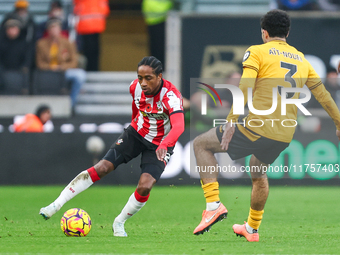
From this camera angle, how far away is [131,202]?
261 inches

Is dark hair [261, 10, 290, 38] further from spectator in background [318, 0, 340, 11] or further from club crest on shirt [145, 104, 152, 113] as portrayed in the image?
spectator in background [318, 0, 340, 11]

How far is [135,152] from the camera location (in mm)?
6980

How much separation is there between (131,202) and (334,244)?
214cm

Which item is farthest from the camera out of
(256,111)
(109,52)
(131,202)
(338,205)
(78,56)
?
(109,52)

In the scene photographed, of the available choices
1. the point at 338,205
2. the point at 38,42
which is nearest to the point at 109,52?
the point at 38,42

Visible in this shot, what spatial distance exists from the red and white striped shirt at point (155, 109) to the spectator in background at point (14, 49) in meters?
7.83

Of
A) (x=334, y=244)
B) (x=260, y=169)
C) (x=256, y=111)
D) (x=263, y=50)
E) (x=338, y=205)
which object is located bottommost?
(x=338, y=205)

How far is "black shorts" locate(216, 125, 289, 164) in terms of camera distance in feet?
19.8

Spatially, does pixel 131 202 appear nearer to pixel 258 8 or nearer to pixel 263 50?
pixel 263 50

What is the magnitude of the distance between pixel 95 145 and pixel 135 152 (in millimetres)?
5962

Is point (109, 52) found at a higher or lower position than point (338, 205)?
higher

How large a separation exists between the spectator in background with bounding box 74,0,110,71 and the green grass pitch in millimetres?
4378

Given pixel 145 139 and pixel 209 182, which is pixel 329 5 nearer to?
pixel 145 139

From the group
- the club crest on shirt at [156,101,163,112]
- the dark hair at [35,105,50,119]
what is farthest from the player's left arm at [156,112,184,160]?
the dark hair at [35,105,50,119]
